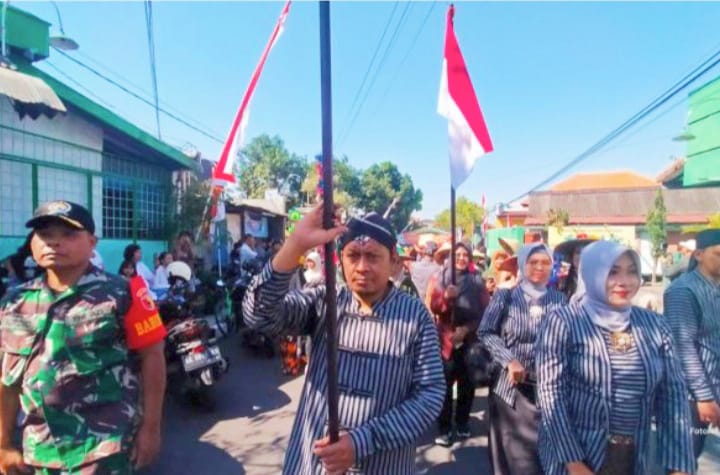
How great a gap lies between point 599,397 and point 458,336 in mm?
2098

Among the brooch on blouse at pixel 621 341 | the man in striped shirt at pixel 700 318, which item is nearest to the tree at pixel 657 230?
the man in striped shirt at pixel 700 318

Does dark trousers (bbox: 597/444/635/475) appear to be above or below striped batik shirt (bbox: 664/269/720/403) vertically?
below

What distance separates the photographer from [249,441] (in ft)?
12.5

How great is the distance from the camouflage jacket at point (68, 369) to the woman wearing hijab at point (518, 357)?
224cm

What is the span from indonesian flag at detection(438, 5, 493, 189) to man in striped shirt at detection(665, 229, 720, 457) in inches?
62.0

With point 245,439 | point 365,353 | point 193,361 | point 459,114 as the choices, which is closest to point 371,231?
point 365,353

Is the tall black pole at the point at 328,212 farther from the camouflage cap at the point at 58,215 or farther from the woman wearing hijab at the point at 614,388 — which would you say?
the camouflage cap at the point at 58,215

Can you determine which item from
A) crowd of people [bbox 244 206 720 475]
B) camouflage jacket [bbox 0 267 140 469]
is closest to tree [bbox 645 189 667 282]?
crowd of people [bbox 244 206 720 475]

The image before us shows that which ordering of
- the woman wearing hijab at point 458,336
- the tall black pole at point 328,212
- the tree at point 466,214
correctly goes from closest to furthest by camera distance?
the tall black pole at point 328,212, the woman wearing hijab at point 458,336, the tree at point 466,214

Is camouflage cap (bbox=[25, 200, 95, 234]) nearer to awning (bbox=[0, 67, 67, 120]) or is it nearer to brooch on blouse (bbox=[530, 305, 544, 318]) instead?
brooch on blouse (bbox=[530, 305, 544, 318])

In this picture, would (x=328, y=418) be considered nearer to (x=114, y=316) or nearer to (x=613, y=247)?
(x=114, y=316)

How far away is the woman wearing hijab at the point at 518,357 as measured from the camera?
276 centimetres

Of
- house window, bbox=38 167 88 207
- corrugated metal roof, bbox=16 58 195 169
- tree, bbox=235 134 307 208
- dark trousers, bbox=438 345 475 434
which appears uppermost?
tree, bbox=235 134 307 208

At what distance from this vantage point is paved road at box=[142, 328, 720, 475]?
340 cm
